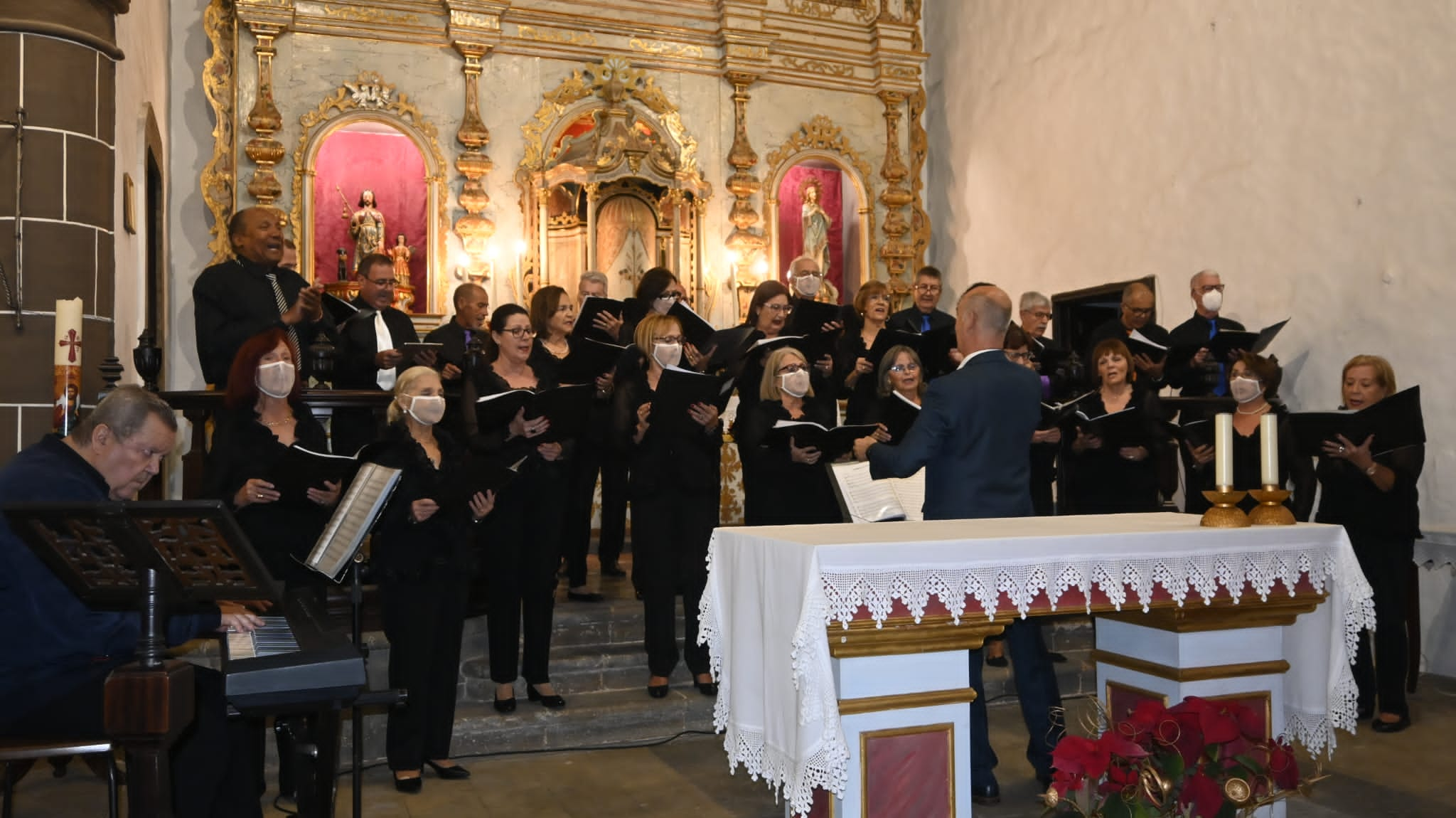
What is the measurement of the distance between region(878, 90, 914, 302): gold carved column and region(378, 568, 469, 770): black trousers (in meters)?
7.77

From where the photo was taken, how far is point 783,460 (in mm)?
6086

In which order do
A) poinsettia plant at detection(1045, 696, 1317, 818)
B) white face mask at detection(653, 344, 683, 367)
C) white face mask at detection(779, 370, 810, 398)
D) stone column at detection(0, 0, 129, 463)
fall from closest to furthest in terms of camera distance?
poinsettia plant at detection(1045, 696, 1317, 818), stone column at detection(0, 0, 129, 463), white face mask at detection(779, 370, 810, 398), white face mask at detection(653, 344, 683, 367)

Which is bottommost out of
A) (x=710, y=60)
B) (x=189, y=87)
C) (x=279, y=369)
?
(x=279, y=369)

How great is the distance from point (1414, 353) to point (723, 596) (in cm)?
537

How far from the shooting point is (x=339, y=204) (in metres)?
10.3

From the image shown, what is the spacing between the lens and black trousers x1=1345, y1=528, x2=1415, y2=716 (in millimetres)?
5680

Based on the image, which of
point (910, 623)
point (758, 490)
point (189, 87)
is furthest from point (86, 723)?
point (189, 87)

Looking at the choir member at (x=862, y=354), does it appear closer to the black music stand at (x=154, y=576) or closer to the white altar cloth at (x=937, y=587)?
the white altar cloth at (x=937, y=587)

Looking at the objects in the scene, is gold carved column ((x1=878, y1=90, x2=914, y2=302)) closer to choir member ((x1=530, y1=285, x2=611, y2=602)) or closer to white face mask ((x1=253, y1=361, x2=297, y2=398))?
choir member ((x1=530, y1=285, x2=611, y2=602))

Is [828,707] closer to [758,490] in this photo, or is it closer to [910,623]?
[910,623]

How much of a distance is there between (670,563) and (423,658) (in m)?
1.42

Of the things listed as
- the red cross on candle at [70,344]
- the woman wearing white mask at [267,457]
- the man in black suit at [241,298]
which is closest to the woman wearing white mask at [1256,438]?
the woman wearing white mask at [267,457]

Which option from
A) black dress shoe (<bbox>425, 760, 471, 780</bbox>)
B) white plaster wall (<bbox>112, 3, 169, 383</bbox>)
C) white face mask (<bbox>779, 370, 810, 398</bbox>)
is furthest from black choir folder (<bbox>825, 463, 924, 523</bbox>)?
white plaster wall (<bbox>112, 3, 169, 383</bbox>)

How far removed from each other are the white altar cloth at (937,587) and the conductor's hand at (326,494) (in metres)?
1.81
